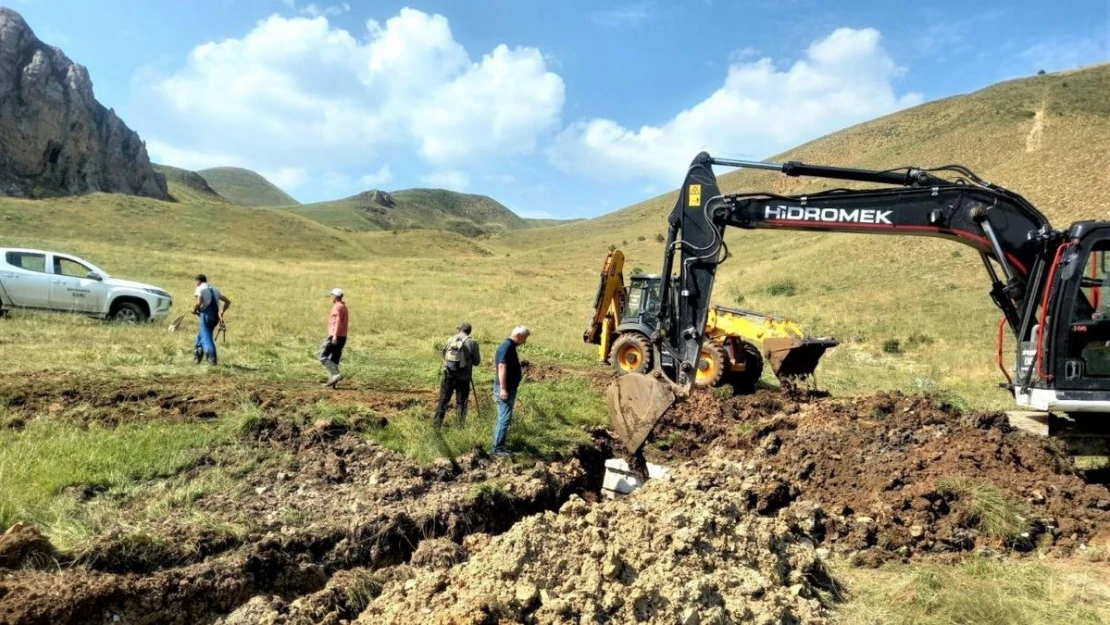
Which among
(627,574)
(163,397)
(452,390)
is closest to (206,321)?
(163,397)

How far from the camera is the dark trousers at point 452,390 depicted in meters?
8.22

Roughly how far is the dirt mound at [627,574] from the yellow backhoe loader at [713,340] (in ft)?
22.1

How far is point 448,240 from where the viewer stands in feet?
261

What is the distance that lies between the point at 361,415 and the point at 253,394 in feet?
5.94

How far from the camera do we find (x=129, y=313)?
15.2m

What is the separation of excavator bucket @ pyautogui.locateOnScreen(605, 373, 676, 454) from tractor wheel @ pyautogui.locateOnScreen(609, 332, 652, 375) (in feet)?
17.9

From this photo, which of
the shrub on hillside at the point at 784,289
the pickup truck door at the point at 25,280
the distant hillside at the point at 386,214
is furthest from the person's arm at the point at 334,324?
the distant hillside at the point at 386,214

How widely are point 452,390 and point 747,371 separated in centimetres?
716

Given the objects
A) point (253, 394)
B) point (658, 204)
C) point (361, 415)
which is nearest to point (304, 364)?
point (253, 394)

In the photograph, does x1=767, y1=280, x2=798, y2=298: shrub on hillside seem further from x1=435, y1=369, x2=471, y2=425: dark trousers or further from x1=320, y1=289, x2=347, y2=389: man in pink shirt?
x1=435, y1=369, x2=471, y2=425: dark trousers

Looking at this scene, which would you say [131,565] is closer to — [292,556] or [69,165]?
[292,556]

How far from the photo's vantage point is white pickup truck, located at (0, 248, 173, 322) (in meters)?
14.1


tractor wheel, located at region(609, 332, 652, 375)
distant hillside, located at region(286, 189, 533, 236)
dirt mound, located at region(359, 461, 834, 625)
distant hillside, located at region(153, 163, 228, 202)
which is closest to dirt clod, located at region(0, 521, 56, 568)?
dirt mound, located at region(359, 461, 834, 625)

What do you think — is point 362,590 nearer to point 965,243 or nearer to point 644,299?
point 965,243
